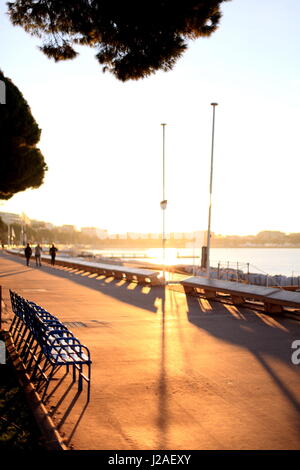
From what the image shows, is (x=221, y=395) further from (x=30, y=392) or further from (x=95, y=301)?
(x=95, y=301)

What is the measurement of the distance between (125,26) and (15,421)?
5587 mm

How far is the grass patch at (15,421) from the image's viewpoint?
14.7ft

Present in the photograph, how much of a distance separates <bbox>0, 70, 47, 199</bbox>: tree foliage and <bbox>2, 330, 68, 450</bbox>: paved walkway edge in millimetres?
7405

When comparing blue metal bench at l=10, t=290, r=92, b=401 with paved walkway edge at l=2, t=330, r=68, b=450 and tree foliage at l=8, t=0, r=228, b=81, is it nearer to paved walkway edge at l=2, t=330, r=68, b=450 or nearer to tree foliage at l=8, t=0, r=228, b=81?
paved walkway edge at l=2, t=330, r=68, b=450

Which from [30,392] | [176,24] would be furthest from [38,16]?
[30,392]

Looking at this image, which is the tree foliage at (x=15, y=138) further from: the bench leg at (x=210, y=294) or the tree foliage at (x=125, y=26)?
the bench leg at (x=210, y=294)

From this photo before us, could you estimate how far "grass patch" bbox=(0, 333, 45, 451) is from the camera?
4484mm

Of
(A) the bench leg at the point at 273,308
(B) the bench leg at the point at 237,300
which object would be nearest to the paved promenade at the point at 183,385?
(A) the bench leg at the point at 273,308

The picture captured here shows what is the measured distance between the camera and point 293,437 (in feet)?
15.8

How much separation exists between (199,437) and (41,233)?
177207 mm

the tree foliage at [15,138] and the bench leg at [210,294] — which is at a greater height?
the tree foliage at [15,138]

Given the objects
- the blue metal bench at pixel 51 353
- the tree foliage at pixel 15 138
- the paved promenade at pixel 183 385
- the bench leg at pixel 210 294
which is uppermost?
the tree foliage at pixel 15 138

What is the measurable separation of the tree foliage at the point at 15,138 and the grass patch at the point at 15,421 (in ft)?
27.5

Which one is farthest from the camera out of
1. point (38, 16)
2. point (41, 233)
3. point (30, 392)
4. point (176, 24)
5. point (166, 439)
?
point (41, 233)
